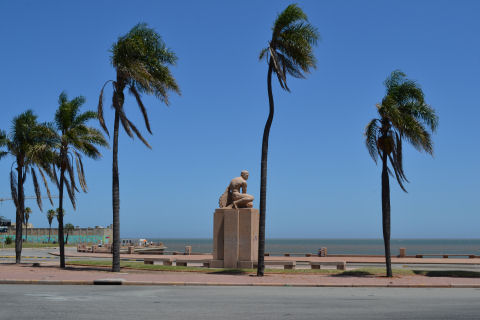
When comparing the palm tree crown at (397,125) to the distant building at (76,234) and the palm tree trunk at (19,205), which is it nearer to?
the palm tree trunk at (19,205)

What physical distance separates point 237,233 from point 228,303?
11.9m

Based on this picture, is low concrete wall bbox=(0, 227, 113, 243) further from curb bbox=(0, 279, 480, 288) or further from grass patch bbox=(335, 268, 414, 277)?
curb bbox=(0, 279, 480, 288)

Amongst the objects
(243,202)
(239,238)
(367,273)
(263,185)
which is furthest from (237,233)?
(367,273)

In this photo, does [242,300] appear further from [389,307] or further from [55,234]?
[55,234]

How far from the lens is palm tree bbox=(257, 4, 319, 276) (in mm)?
21938

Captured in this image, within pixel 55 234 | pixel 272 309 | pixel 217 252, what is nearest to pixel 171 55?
pixel 217 252

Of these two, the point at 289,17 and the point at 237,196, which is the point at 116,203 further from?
the point at 289,17

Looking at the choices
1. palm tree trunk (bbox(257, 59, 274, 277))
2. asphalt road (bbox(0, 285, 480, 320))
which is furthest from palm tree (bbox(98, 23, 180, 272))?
asphalt road (bbox(0, 285, 480, 320))

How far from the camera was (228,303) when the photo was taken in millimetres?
12648

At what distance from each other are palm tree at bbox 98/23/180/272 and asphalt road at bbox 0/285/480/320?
728 centimetres

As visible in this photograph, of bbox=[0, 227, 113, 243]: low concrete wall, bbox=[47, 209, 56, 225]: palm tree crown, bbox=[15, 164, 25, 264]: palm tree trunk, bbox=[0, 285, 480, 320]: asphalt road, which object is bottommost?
bbox=[0, 227, 113, 243]: low concrete wall

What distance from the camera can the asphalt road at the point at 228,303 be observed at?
10.6 meters

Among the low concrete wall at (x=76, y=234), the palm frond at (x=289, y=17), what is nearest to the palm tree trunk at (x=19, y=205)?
the palm frond at (x=289, y=17)

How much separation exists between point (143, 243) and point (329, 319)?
78.1 meters
